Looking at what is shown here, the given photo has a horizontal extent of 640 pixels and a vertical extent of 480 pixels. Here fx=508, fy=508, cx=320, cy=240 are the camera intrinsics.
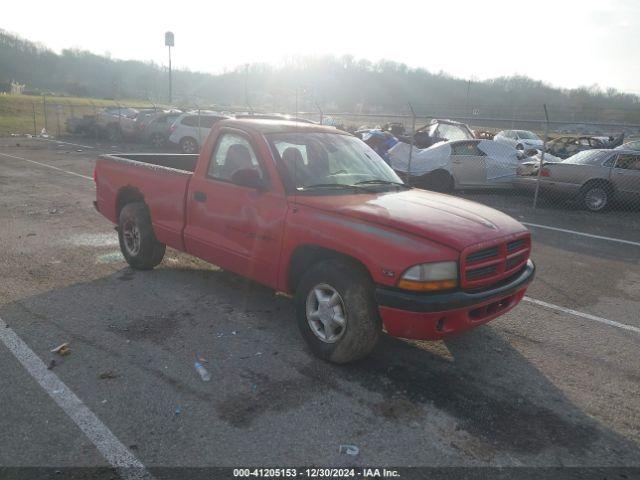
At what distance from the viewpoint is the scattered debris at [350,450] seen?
9.58 feet

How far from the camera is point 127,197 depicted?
6164 mm

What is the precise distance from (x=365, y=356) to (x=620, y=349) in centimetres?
234

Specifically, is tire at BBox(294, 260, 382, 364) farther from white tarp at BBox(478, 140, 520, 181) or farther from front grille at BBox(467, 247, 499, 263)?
white tarp at BBox(478, 140, 520, 181)

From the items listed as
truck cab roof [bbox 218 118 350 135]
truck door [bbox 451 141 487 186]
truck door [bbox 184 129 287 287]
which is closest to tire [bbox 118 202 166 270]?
truck door [bbox 184 129 287 287]

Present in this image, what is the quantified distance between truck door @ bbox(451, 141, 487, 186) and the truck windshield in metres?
8.18

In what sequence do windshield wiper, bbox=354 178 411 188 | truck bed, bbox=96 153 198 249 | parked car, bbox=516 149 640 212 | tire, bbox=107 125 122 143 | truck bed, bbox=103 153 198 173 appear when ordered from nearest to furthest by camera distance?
windshield wiper, bbox=354 178 411 188, truck bed, bbox=96 153 198 249, truck bed, bbox=103 153 198 173, parked car, bbox=516 149 640 212, tire, bbox=107 125 122 143

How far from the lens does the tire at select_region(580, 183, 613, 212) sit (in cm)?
1122

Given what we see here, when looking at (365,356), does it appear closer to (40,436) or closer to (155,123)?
(40,436)

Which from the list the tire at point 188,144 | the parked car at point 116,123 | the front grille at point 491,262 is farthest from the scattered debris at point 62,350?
the parked car at point 116,123

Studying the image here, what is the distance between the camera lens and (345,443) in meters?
3.01

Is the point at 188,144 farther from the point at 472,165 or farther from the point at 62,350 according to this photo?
the point at 62,350

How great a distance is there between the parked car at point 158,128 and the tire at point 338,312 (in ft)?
68.5

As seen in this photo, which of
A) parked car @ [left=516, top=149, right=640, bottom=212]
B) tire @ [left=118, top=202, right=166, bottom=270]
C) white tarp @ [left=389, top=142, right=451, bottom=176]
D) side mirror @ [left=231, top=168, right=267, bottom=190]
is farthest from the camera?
white tarp @ [left=389, top=142, right=451, bottom=176]

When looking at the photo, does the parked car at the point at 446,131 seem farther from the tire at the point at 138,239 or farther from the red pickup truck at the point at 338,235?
the red pickup truck at the point at 338,235
